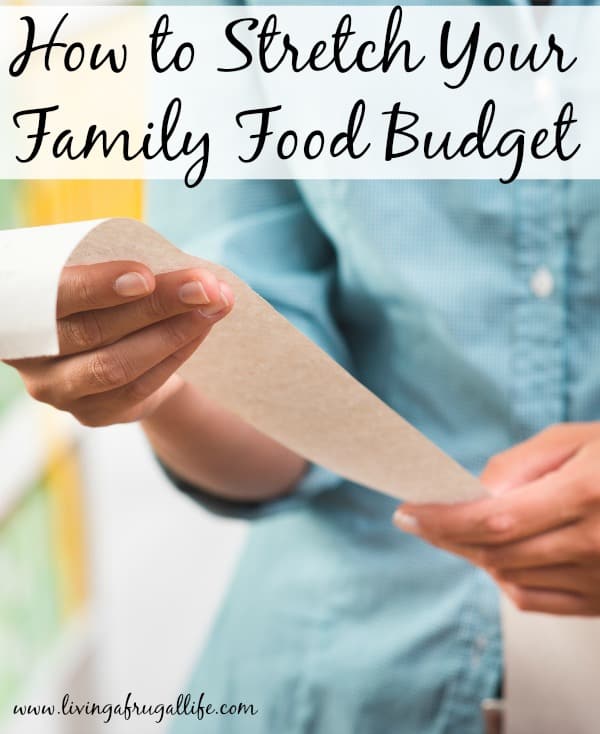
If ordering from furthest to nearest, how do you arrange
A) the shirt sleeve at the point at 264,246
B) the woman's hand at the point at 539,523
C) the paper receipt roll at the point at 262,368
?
the shirt sleeve at the point at 264,246
the woman's hand at the point at 539,523
the paper receipt roll at the point at 262,368

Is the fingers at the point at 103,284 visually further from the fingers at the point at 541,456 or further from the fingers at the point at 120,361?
the fingers at the point at 541,456

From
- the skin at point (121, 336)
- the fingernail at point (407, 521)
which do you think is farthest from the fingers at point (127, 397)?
the fingernail at point (407, 521)

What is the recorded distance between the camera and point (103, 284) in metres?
0.31

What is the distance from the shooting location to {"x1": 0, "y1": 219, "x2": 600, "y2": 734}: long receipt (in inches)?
11.2

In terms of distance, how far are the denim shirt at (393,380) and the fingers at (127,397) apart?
0.17 m

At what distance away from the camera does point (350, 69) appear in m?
0.52

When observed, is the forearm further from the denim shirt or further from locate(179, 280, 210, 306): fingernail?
locate(179, 280, 210, 306): fingernail

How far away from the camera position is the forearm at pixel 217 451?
0.51 metres

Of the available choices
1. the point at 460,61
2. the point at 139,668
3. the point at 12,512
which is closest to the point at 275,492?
the point at 460,61

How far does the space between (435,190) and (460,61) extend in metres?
0.07

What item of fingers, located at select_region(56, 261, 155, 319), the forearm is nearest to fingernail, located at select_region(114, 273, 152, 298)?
fingers, located at select_region(56, 261, 155, 319)

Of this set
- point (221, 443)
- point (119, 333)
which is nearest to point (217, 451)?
point (221, 443)

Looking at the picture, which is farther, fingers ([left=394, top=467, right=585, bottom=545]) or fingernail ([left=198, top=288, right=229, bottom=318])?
fingers ([left=394, top=467, right=585, bottom=545])

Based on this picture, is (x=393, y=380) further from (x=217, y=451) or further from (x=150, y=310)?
(x=150, y=310)
